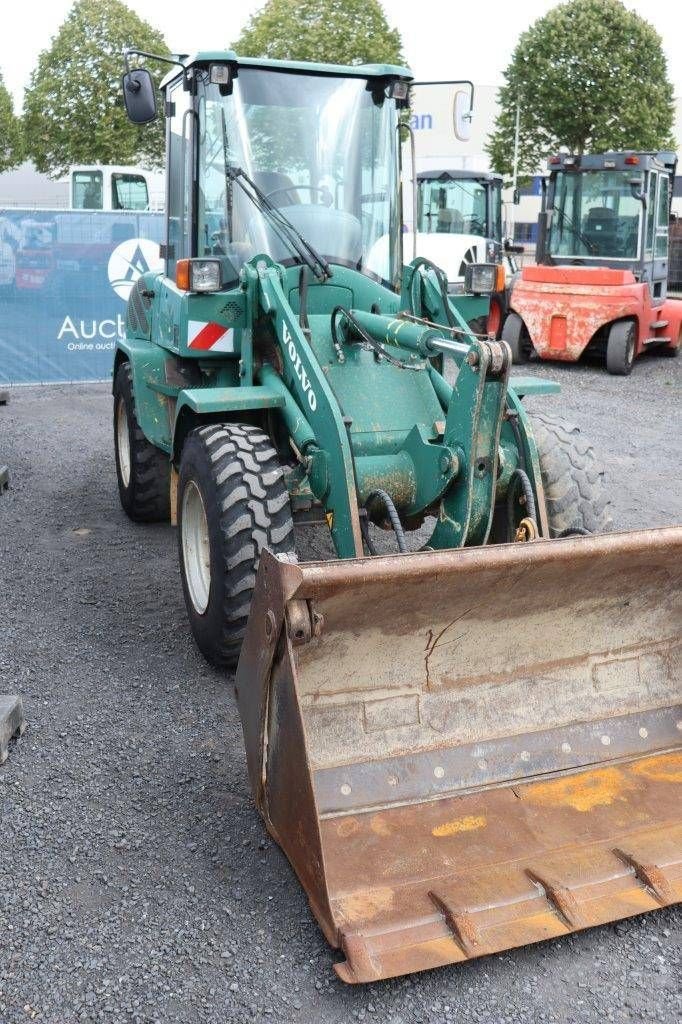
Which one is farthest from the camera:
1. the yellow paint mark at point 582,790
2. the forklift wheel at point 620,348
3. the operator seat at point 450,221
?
the operator seat at point 450,221

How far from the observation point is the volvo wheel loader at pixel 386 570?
284 cm

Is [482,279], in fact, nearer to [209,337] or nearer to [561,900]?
[209,337]

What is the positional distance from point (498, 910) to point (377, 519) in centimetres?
184

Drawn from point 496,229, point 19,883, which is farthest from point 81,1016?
point 496,229

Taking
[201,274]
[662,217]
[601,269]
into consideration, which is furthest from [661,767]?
[662,217]

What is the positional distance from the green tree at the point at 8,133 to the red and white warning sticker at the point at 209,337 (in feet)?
97.9

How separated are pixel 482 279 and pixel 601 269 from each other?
792 centimetres

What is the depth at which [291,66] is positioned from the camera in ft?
15.7

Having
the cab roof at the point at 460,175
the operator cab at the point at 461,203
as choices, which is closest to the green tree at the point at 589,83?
the operator cab at the point at 461,203

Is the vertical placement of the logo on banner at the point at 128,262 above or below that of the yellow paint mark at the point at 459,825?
above

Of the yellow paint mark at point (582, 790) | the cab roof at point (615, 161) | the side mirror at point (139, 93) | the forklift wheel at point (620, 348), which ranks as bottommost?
the yellow paint mark at point (582, 790)

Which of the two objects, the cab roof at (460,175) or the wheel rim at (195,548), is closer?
the wheel rim at (195,548)

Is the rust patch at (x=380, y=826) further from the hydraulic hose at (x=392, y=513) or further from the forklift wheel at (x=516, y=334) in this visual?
the forklift wheel at (x=516, y=334)

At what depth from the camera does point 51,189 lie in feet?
141
